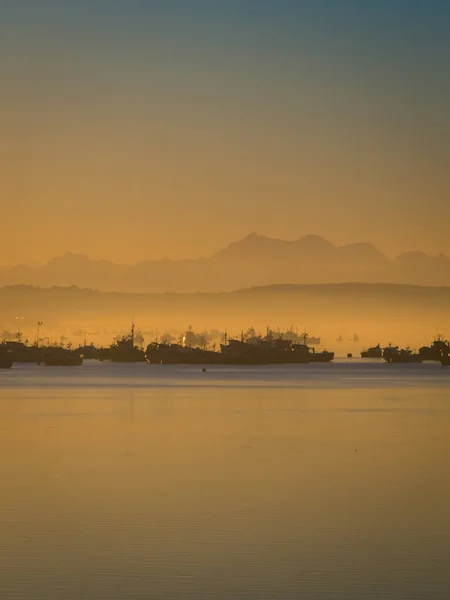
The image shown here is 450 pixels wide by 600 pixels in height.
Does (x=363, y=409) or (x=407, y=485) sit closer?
(x=407, y=485)

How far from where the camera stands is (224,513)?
29656 millimetres

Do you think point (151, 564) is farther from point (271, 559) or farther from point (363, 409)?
point (363, 409)

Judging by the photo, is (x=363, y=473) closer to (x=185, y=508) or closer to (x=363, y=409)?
(x=185, y=508)

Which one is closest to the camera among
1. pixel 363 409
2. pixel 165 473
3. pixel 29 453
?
pixel 165 473

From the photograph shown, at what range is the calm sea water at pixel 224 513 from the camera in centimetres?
2130

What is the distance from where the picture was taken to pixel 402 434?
5788cm

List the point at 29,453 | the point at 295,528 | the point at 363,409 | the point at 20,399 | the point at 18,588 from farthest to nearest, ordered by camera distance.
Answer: the point at 20,399, the point at 363,409, the point at 29,453, the point at 295,528, the point at 18,588

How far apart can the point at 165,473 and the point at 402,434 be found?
22432 millimetres

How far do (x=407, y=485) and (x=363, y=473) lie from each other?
3396 millimetres

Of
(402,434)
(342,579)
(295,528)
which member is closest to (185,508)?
(295,528)

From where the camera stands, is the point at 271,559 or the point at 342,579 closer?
the point at 342,579

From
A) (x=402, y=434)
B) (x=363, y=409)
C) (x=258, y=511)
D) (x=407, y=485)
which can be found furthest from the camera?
(x=363, y=409)

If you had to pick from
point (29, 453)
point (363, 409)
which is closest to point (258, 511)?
point (29, 453)

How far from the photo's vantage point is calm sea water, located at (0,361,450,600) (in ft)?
69.9
